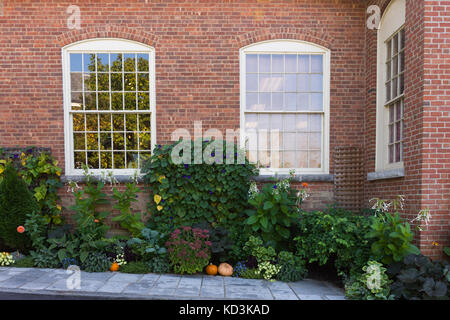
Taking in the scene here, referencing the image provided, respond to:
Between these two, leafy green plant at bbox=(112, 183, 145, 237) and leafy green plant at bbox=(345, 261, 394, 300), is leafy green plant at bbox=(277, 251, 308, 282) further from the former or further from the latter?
leafy green plant at bbox=(112, 183, 145, 237)

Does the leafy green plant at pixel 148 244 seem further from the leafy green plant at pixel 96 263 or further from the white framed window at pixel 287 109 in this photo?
the white framed window at pixel 287 109

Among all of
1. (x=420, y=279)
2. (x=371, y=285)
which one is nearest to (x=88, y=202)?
(x=371, y=285)

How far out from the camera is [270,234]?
514 cm

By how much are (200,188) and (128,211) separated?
136 cm

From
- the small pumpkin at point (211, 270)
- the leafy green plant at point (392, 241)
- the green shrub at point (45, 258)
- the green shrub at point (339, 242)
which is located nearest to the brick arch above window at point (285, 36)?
the green shrub at point (339, 242)

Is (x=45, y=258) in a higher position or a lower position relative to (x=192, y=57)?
lower

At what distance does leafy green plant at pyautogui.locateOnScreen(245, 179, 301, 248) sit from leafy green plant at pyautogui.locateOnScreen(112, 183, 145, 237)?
193cm

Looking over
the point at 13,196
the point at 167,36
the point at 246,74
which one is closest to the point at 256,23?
the point at 246,74

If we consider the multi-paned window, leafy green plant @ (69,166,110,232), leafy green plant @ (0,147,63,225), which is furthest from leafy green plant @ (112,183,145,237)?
the multi-paned window

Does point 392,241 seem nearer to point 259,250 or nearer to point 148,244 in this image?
point 259,250

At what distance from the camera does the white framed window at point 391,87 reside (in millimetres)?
5102

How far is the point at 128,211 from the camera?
566 cm

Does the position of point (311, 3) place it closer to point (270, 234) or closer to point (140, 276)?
point (270, 234)

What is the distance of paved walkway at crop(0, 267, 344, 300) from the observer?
4086 mm
